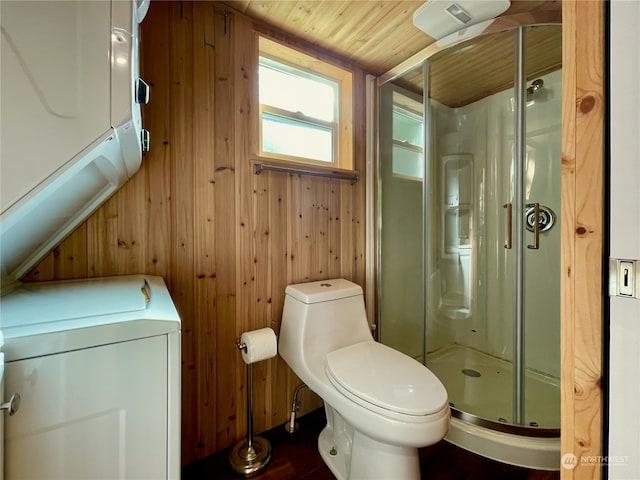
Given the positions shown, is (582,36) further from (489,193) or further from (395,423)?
(489,193)

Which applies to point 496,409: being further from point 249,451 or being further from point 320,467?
point 249,451

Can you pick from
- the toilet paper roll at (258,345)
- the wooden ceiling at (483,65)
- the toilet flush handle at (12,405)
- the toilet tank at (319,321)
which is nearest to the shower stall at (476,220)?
the wooden ceiling at (483,65)

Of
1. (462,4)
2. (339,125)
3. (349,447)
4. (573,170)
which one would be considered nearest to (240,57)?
(339,125)

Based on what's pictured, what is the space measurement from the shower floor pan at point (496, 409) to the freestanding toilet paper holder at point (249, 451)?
0.93 m

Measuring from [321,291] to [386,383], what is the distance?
20.8 inches

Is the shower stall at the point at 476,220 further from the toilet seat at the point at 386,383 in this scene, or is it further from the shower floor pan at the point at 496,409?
the toilet seat at the point at 386,383

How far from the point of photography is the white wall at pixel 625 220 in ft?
1.59

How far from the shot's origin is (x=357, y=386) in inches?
41.4

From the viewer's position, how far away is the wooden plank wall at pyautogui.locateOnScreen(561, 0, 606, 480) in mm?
528

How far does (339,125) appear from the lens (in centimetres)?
186

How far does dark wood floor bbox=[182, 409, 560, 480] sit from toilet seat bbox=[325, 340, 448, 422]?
1.59 ft

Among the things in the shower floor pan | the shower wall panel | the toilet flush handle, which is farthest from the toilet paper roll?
the shower wall panel

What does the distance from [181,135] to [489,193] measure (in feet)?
6.50

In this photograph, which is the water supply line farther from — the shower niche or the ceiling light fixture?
the ceiling light fixture
